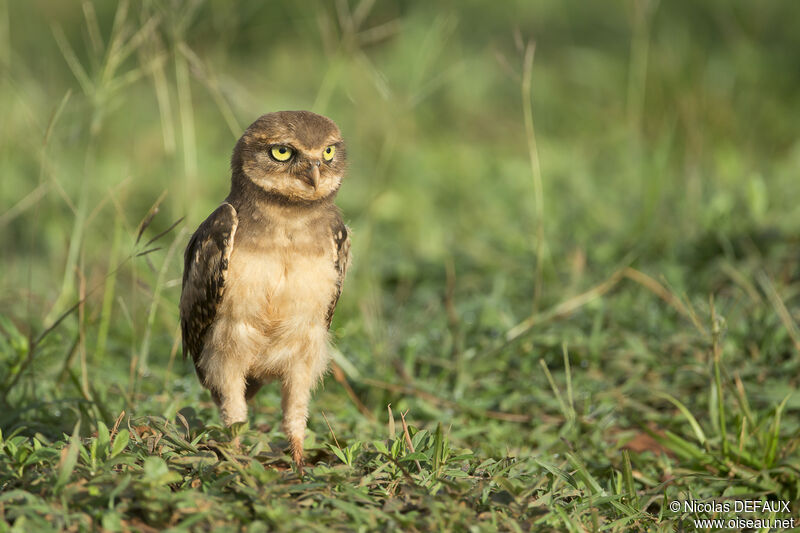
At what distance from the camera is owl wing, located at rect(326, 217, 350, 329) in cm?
351

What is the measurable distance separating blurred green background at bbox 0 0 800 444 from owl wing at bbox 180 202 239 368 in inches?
8.2

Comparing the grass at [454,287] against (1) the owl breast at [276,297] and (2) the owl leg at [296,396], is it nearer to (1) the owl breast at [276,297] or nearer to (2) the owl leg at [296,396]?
(2) the owl leg at [296,396]

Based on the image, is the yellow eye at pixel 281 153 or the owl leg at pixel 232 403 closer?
the yellow eye at pixel 281 153

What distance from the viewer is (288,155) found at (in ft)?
10.8

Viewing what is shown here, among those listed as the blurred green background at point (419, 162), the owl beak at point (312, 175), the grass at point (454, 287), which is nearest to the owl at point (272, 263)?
the owl beak at point (312, 175)

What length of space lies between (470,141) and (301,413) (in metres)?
5.23

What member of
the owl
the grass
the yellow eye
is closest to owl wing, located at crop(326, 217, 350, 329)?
the owl

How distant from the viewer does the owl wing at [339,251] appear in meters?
3.51

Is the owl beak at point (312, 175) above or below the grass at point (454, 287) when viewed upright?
above

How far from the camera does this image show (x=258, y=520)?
251 centimetres

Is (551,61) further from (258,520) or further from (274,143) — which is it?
(258,520)

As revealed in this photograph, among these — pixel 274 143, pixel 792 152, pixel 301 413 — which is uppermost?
pixel 274 143

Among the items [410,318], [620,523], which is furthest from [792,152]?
[620,523]

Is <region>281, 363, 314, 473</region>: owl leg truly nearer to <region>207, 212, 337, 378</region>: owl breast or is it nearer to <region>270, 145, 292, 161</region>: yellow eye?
<region>207, 212, 337, 378</region>: owl breast
